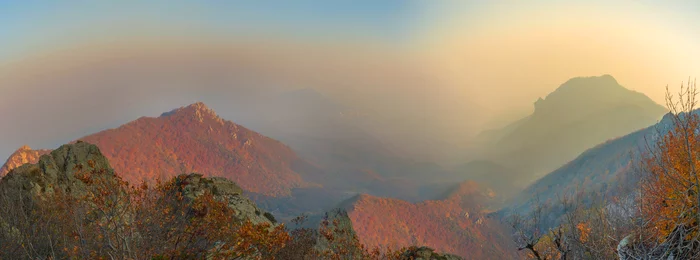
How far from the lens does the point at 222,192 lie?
86.6 ft

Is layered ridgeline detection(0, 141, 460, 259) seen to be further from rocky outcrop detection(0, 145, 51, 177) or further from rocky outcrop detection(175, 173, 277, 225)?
rocky outcrop detection(0, 145, 51, 177)

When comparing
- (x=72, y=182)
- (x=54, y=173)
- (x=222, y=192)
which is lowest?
(x=222, y=192)

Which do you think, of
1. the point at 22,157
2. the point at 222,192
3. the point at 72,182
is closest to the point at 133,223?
the point at 222,192

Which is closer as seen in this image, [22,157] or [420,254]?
[420,254]

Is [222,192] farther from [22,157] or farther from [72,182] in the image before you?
[22,157]

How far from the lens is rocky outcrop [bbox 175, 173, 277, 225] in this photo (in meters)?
22.8

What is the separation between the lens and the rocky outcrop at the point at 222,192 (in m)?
22.8

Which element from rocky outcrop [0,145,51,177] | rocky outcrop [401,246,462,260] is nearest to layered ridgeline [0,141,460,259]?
rocky outcrop [401,246,462,260]

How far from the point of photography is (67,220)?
685 inches

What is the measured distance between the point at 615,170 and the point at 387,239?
112314 mm

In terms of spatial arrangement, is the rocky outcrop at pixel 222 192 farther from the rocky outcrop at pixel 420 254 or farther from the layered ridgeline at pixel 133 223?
the rocky outcrop at pixel 420 254

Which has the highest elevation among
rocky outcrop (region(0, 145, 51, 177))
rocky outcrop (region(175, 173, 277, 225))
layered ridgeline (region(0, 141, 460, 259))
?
layered ridgeline (region(0, 141, 460, 259))

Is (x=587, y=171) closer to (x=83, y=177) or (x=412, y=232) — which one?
(x=412, y=232)

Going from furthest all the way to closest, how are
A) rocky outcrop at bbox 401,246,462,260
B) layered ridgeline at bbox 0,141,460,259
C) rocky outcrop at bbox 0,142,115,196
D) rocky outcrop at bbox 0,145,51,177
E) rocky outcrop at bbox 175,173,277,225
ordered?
rocky outcrop at bbox 0,145,51,177 < rocky outcrop at bbox 175,173,277,225 < rocky outcrop at bbox 0,142,115,196 < rocky outcrop at bbox 401,246,462,260 < layered ridgeline at bbox 0,141,460,259
